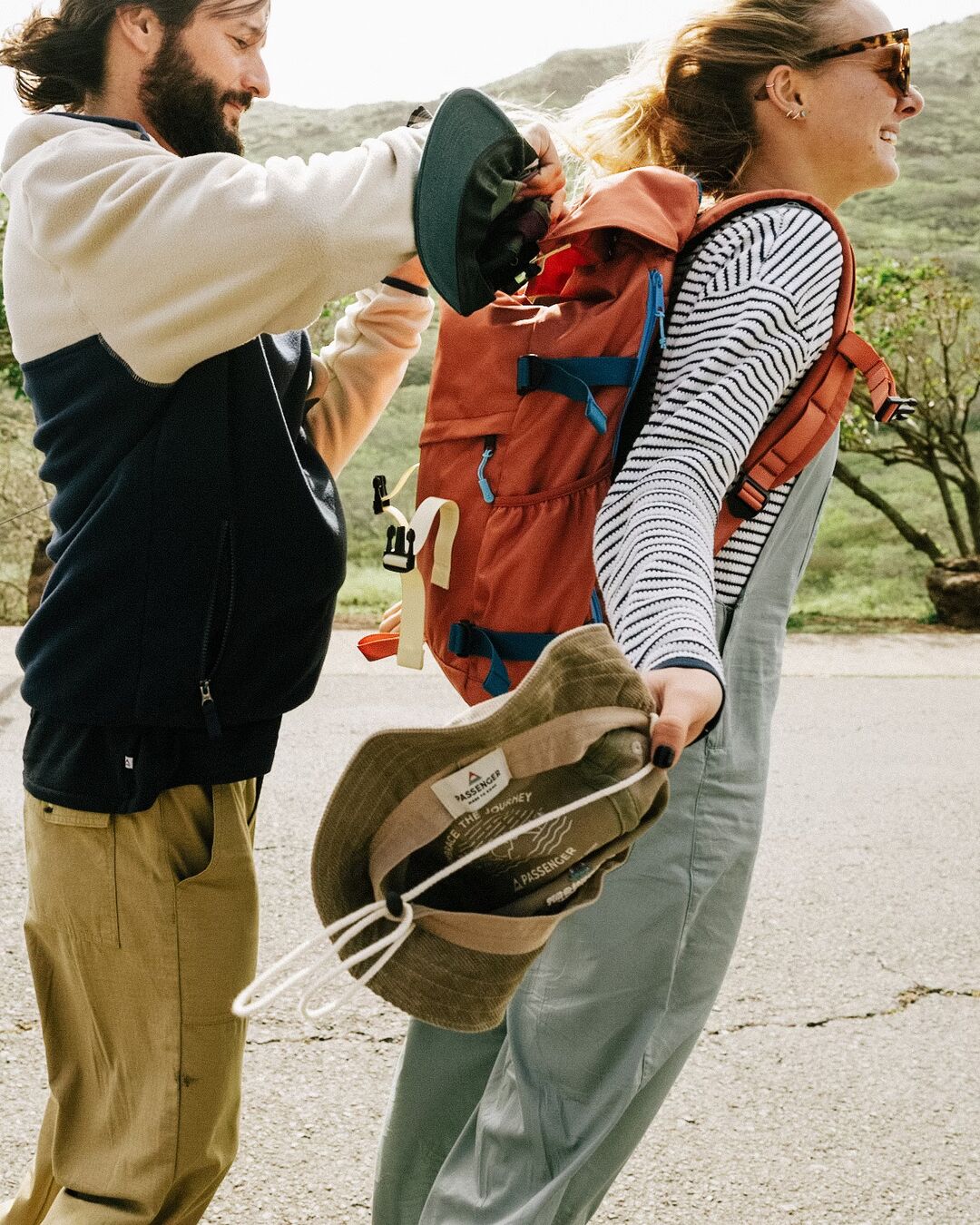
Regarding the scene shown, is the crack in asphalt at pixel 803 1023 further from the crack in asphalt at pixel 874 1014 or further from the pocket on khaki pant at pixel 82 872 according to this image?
the pocket on khaki pant at pixel 82 872

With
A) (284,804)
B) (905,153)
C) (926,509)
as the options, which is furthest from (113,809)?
(905,153)

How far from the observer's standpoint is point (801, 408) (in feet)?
5.12

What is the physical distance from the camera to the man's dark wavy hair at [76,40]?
169 cm

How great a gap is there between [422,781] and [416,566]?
19.1 inches

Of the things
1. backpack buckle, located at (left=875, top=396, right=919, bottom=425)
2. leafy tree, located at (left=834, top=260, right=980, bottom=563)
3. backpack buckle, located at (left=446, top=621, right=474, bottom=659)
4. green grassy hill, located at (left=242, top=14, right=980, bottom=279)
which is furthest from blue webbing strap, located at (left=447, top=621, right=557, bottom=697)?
green grassy hill, located at (left=242, top=14, right=980, bottom=279)

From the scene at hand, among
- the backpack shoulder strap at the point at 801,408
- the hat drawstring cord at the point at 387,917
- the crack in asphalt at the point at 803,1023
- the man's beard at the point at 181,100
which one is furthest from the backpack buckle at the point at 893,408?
the crack in asphalt at the point at 803,1023

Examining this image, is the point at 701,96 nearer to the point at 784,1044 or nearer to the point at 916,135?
the point at 784,1044

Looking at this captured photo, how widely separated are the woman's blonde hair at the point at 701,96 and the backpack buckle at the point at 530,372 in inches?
14.9

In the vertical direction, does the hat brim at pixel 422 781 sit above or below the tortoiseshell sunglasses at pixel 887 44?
below

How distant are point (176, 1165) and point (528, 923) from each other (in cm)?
73

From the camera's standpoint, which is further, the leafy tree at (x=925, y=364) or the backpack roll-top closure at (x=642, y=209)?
the leafy tree at (x=925, y=364)

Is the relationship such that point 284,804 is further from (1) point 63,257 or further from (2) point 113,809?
(1) point 63,257

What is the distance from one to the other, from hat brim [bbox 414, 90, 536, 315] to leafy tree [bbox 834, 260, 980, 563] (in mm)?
7855

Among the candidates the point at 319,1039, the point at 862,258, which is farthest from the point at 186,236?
the point at 862,258
